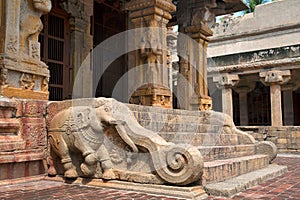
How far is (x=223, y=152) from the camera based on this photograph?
219 inches

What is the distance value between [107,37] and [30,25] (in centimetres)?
569

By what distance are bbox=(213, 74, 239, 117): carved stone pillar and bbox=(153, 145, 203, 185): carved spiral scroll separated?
1339cm

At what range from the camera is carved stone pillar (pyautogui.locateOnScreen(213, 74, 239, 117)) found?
16.9 m

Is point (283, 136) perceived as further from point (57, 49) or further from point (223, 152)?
point (57, 49)

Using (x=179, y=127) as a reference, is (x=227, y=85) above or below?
above

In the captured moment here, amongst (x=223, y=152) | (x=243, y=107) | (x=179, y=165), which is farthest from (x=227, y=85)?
(x=179, y=165)

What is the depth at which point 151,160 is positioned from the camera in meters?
4.12

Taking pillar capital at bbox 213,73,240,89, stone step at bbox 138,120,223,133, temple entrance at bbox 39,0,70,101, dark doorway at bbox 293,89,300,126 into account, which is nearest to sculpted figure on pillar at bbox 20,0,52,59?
stone step at bbox 138,120,223,133

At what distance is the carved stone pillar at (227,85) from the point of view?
16.9m

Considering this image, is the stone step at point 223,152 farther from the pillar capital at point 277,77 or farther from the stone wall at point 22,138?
the pillar capital at point 277,77

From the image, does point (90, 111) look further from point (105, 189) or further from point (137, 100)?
point (137, 100)

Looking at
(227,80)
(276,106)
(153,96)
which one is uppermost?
(227,80)

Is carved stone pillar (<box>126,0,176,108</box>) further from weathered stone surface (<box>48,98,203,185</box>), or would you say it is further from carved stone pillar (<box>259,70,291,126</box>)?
carved stone pillar (<box>259,70,291,126</box>)

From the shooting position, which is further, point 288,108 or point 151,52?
point 288,108
